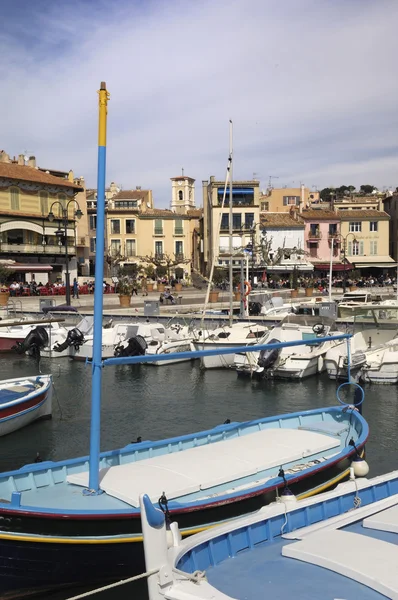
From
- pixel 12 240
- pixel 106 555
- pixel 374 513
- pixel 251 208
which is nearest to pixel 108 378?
pixel 106 555

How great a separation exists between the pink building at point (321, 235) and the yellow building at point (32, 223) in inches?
1058

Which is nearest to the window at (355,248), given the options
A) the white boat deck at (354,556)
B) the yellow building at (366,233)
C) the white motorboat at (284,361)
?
the yellow building at (366,233)

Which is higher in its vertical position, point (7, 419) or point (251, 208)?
point (251, 208)

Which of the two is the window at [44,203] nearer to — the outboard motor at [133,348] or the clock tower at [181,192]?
the clock tower at [181,192]

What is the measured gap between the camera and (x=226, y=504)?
9.17m

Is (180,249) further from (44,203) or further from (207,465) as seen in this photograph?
(207,465)

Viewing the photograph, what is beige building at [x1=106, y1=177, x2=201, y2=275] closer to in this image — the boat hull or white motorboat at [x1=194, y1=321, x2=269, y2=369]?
white motorboat at [x1=194, y1=321, x2=269, y2=369]

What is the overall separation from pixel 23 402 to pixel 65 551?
8.86m

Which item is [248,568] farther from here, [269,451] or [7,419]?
[7,419]

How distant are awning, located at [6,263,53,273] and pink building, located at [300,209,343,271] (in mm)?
30023

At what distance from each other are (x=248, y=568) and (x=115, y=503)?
2.79 meters

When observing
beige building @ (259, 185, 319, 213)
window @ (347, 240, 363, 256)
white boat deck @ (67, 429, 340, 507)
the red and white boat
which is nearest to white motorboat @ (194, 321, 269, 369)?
the red and white boat

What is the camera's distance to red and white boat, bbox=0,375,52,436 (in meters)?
16.6

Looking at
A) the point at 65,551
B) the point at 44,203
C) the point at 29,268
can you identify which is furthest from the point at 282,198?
the point at 65,551
